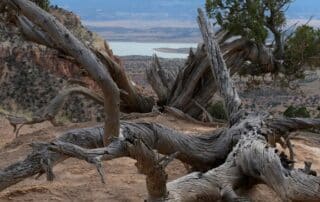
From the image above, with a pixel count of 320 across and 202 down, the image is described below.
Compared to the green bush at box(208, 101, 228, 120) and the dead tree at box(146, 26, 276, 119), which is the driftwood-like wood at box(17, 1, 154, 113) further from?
the green bush at box(208, 101, 228, 120)

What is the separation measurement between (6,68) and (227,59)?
47.4 feet

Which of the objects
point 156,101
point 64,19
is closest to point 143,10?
point 64,19

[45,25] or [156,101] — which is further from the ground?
[45,25]

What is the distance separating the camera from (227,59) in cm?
1277

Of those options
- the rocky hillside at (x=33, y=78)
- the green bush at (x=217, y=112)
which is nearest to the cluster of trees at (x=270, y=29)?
the green bush at (x=217, y=112)

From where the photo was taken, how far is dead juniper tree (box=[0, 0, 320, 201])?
15.9ft

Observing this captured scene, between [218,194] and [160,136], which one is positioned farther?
[160,136]

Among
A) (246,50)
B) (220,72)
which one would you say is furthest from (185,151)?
(246,50)

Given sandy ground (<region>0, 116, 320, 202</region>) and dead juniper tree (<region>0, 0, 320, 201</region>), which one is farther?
sandy ground (<region>0, 116, 320, 202</region>)

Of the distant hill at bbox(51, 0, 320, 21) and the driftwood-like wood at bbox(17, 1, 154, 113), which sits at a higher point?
the distant hill at bbox(51, 0, 320, 21)

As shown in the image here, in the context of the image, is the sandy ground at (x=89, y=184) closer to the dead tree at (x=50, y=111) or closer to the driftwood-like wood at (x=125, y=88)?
the dead tree at (x=50, y=111)

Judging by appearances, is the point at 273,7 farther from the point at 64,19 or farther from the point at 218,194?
the point at 64,19

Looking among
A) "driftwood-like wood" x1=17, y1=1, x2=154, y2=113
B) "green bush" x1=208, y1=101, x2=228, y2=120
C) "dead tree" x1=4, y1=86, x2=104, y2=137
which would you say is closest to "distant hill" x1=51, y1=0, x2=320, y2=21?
"green bush" x1=208, y1=101, x2=228, y2=120

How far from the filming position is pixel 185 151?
281 inches
